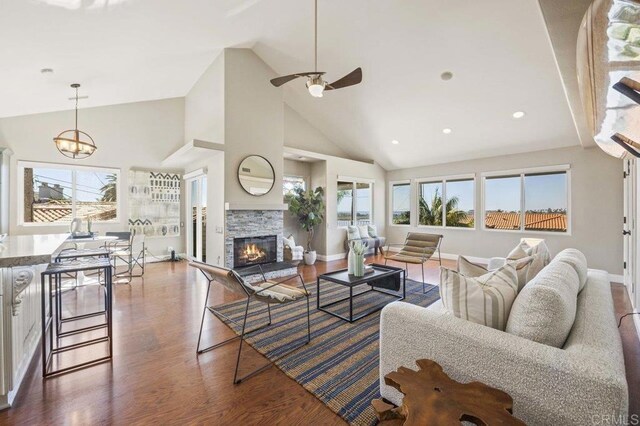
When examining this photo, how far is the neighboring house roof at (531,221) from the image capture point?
5520 millimetres

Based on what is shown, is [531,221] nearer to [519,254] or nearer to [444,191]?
[444,191]

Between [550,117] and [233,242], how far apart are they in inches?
233

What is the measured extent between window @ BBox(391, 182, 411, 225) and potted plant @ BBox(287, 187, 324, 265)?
2.64 metres

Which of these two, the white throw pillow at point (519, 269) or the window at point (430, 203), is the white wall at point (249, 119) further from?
the window at point (430, 203)

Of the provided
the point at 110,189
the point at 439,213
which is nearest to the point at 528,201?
the point at 439,213

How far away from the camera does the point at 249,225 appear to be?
5051mm

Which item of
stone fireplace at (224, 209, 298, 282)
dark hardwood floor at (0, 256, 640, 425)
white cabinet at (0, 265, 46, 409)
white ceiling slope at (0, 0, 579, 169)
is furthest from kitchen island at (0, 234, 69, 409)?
stone fireplace at (224, 209, 298, 282)

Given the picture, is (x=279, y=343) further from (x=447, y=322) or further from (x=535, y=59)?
(x=535, y=59)

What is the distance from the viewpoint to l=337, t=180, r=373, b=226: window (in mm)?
7367

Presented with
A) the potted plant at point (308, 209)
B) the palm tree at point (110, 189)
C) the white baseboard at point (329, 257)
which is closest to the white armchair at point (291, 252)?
the potted plant at point (308, 209)

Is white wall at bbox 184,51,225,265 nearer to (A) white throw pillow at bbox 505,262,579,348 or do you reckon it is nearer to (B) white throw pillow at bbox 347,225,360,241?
(B) white throw pillow at bbox 347,225,360,241

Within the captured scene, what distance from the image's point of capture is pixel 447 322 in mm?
1435

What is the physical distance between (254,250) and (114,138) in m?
3.78

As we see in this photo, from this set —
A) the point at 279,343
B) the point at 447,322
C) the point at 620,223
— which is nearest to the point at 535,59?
the point at 620,223
